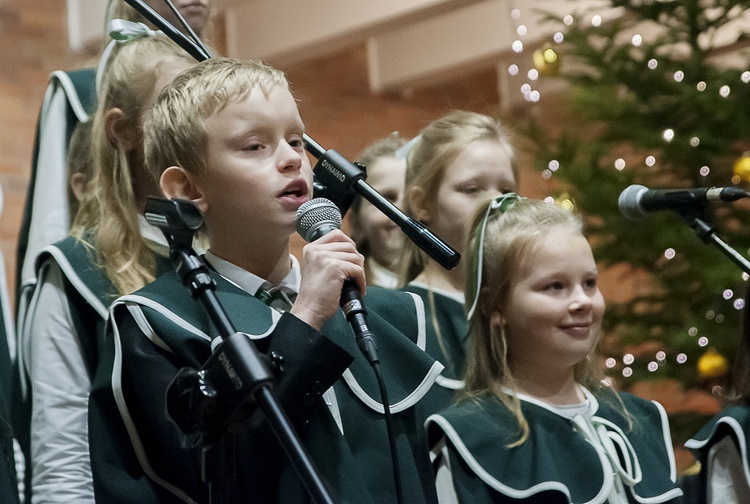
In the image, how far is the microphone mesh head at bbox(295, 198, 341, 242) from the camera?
4.80ft

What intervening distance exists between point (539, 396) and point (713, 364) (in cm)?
245

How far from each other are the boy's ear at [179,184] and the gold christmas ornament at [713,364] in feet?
10.0

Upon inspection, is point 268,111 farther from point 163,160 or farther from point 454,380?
point 454,380

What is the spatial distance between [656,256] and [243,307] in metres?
3.26

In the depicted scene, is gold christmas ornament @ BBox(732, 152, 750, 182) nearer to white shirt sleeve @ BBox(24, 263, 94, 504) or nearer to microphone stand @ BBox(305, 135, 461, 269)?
microphone stand @ BBox(305, 135, 461, 269)

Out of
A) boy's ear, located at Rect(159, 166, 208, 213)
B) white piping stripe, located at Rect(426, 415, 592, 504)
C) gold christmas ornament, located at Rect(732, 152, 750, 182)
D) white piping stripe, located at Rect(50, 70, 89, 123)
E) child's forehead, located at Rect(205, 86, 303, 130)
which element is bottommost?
white piping stripe, located at Rect(426, 415, 592, 504)

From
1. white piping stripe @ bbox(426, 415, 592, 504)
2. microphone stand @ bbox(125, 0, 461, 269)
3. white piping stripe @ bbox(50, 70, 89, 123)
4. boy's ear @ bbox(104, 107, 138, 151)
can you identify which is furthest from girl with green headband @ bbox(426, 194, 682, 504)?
white piping stripe @ bbox(50, 70, 89, 123)

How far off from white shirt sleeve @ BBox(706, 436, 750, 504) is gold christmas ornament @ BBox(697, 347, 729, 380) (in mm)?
2138

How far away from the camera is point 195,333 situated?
4.91 feet

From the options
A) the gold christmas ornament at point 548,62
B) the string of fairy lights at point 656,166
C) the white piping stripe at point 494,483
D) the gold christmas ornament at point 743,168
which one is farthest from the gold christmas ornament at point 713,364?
the white piping stripe at point 494,483

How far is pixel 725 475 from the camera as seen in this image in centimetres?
216

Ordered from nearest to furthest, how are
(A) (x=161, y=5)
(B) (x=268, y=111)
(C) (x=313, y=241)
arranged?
(C) (x=313, y=241)
(B) (x=268, y=111)
(A) (x=161, y=5)

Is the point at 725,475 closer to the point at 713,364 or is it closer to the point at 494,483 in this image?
the point at 494,483

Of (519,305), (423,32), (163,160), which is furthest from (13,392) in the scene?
(423,32)
